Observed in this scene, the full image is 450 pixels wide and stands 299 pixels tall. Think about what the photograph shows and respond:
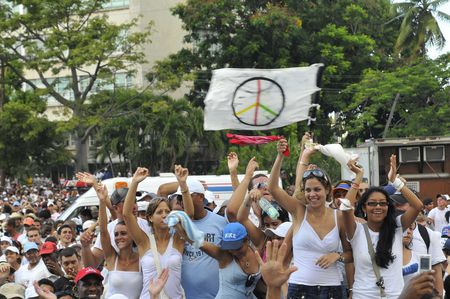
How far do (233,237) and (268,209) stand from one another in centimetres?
78

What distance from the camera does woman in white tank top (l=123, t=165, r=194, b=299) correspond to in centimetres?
662

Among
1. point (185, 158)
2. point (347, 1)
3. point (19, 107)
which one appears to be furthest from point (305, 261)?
point (185, 158)

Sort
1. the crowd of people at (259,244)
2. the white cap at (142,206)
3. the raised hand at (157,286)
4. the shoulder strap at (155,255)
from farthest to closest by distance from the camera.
→ the white cap at (142,206)
the shoulder strap at (155,255)
the crowd of people at (259,244)
the raised hand at (157,286)

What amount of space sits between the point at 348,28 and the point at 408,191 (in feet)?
110

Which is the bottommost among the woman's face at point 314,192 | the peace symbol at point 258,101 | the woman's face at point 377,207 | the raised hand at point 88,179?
the woman's face at point 377,207

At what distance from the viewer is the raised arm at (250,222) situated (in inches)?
270

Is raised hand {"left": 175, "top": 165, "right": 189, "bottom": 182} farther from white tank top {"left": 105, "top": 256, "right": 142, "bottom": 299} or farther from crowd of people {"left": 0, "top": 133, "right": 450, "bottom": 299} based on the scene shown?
white tank top {"left": 105, "top": 256, "right": 142, "bottom": 299}

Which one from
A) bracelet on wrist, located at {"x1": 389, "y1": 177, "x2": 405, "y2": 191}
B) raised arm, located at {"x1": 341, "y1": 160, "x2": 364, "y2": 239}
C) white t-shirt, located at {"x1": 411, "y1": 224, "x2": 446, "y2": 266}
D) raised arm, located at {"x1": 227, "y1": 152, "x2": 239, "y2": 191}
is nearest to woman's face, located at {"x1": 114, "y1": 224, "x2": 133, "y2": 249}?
raised arm, located at {"x1": 227, "y1": 152, "x2": 239, "y2": 191}

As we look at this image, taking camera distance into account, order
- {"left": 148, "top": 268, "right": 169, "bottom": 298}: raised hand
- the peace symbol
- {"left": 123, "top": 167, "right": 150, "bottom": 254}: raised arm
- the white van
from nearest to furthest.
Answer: {"left": 148, "top": 268, "right": 169, "bottom": 298}: raised hand < {"left": 123, "top": 167, "right": 150, "bottom": 254}: raised arm < the peace symbol < the white van

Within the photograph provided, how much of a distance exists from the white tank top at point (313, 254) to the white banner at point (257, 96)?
3000 mm

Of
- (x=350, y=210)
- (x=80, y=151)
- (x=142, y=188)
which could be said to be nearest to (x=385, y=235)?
(x=350, y=210)

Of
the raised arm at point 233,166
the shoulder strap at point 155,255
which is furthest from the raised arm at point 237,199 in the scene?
the shoulder strap at point 155,255

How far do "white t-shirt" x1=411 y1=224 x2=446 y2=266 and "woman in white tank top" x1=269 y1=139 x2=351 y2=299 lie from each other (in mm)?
741

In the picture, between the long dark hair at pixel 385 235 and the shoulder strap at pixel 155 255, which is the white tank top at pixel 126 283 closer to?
the shoulder strap at pixel 155 255
